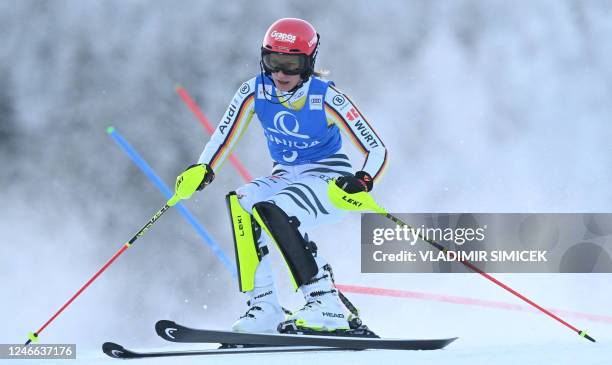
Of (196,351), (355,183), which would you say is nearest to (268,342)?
(196,351)

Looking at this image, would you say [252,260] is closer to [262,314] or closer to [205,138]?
[262,314]

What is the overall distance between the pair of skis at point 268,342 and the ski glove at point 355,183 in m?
0.67

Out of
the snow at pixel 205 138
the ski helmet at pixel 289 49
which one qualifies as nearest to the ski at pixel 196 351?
the ski helmet at pixel 289 49

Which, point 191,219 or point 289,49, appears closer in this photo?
point 289,49

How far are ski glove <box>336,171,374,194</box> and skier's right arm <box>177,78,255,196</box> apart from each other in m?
0.66

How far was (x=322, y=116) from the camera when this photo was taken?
4.46m

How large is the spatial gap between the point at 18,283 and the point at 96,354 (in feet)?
11.8

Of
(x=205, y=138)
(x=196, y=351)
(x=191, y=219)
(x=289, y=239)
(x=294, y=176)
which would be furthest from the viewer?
(x=205, y=138)

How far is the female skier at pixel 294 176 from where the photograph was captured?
4.27 m

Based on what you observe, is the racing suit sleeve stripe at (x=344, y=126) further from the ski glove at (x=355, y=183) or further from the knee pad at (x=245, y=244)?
the knee pad at (x=245, y=244)

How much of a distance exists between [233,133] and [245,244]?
593mm

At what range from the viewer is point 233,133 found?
4625 mm

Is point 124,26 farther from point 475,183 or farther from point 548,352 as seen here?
point 548,352

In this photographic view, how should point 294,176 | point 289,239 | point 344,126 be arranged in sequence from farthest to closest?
point 294,176 < point 344,126 < point 289,239
